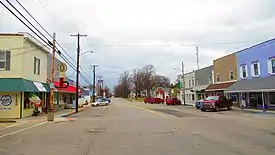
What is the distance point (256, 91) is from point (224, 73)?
13.7 metres

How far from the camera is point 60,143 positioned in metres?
12.6

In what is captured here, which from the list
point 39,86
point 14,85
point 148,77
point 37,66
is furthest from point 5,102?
point 148,77

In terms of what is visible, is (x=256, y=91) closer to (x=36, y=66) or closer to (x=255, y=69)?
(x=255, y=69)

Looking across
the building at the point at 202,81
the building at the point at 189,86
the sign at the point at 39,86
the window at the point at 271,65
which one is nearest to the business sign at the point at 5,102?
the sign at the point at 39,86

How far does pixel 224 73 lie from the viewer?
49.2m

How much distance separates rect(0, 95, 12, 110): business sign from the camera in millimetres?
28375

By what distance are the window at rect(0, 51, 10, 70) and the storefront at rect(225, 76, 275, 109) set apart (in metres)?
25.0

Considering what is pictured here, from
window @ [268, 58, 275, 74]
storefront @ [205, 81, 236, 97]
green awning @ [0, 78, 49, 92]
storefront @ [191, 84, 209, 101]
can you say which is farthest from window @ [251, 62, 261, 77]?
green awning @ [0, 78, 49, 92]

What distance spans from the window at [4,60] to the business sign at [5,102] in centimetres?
253

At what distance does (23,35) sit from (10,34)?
3.54 feet

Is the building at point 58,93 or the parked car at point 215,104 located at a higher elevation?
the building at point 58,93

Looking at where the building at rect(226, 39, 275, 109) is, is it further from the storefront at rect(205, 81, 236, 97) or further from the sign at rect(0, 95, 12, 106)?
the sign at rect(0, 95, 12, 106)

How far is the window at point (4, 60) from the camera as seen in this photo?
28.8 meters

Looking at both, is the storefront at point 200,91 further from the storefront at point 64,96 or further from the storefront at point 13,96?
the storefront at point 13,96
